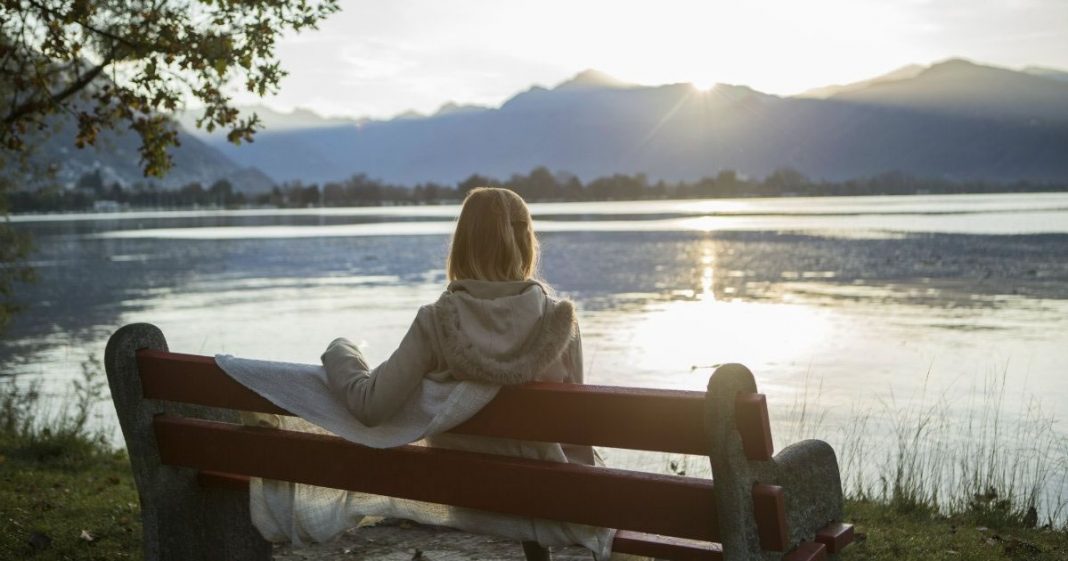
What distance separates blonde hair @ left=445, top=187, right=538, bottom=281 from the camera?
3750 mm

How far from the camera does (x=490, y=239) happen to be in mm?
3762

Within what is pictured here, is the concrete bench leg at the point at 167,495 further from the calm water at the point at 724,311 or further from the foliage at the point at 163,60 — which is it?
the calm water at the point at 724,311

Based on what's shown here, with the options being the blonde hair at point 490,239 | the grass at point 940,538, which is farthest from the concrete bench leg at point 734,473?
the grass at point 940,538

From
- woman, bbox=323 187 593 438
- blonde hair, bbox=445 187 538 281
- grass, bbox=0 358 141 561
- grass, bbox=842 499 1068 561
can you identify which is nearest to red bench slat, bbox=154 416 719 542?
woman, bbox=323 187 593 438

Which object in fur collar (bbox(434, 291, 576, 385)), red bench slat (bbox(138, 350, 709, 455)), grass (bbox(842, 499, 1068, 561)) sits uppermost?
fur collar (bbox(434, 291, 576, 385))

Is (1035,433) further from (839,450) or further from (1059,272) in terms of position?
(1059,272)

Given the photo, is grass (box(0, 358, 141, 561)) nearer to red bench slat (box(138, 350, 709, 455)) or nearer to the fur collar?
red bench slat (box(138, 350, 709, 455))

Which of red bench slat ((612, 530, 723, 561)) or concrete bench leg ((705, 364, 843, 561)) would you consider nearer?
concrete bench leg ((705, 364, 843, 561))

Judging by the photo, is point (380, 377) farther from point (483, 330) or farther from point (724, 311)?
point (724, 311)

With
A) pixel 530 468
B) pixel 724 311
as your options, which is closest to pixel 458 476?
pixel 530 468

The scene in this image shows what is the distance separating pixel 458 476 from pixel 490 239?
82 centimetres

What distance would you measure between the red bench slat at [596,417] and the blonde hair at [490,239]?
0.49 m

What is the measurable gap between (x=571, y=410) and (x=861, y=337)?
16.2 m

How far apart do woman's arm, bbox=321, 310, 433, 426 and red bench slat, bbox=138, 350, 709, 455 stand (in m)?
0.25
